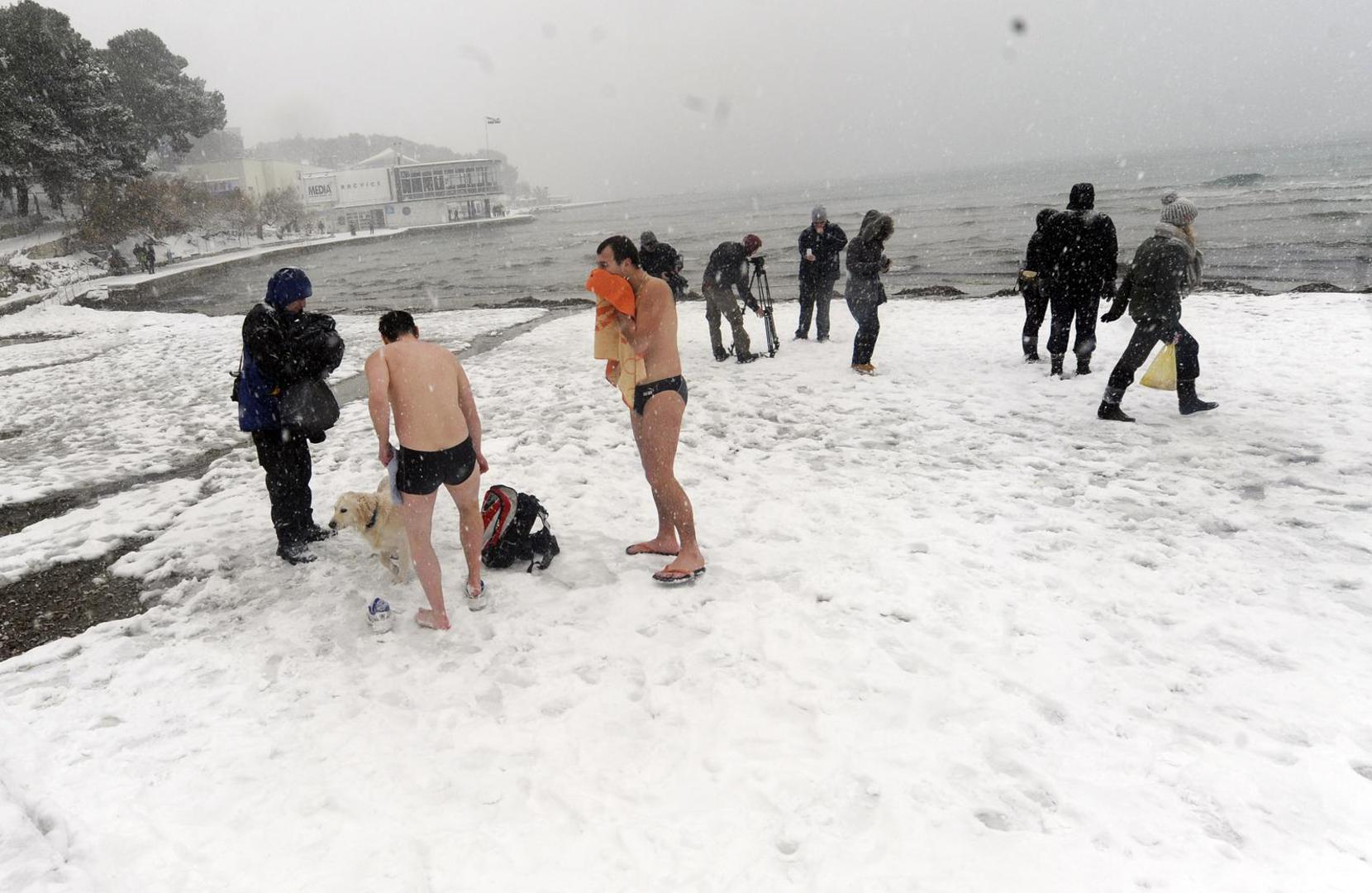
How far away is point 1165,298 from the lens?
651 cm

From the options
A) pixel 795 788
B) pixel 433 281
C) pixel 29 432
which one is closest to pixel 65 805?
pixel 795 788

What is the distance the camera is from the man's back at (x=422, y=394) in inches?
147

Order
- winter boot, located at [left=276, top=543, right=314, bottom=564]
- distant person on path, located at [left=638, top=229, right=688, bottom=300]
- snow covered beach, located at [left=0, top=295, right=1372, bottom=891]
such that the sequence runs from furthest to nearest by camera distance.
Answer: distant person on path, located at [left=638, top=229, right=688, bottom=300] < winter boot, located at [left=276, top=543, right=314, bottom=564] < snow covered beach, located at [left=0, top=295, right=1372, bottom=891]

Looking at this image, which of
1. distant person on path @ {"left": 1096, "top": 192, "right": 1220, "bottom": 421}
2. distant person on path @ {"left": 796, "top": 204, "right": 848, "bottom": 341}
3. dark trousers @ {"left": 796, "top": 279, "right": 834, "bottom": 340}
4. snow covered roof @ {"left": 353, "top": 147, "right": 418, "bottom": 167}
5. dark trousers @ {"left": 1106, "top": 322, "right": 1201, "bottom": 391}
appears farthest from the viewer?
snow covered roof @ {"left": 353, "top": 147, "right": 418, "bottom": 167}

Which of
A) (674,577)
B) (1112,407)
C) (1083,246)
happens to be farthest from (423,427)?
(1083,246)

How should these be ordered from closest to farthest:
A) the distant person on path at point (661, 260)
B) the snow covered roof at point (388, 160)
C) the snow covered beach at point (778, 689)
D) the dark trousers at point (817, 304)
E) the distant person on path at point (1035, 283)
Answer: the snow covered beach at point (778, 689), the distant person on path at point (661, 260), the distant person on path at point (1035, 283), the dark trousers at point (817, 304), the snow covered roof at point (388, 160)

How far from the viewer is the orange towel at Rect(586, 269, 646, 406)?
4.11m

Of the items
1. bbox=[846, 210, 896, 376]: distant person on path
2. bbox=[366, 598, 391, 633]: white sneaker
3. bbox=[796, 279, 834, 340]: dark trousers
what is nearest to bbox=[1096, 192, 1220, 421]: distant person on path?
bbox=[846, 210, 896, 376]: distant person on path

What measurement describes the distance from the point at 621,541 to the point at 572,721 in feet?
6.37

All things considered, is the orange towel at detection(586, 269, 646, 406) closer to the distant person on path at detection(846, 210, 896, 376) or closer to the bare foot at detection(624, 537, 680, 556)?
the bare foot at detection(624, 537, 680, 556)

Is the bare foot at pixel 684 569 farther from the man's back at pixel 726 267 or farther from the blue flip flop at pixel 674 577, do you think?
the man's back at pixel 726 267

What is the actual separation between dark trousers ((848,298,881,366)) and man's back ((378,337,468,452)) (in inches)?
252

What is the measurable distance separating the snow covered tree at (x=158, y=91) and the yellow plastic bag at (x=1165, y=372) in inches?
3182

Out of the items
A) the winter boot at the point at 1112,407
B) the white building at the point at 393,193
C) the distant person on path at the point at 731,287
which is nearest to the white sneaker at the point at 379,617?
the distant person on path at the point at 731,287
